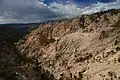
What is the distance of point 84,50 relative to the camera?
151ft

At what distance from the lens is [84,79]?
3662 centimetres

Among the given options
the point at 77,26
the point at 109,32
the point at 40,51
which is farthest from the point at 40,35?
the point at 109,32

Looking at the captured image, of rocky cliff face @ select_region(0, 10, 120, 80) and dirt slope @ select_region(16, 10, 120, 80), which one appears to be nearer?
rocky cliff face @ select_region(0, 10, 120, 80)

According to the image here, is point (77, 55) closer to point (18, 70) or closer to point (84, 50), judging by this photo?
point (84, 50)

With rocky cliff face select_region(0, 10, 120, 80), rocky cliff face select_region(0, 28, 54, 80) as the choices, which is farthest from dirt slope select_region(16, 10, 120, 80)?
rocky cliff face select_region(0, 28, 54, 80)

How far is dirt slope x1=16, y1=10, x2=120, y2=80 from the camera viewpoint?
3616cm

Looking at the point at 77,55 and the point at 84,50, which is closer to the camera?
the point at 77,55

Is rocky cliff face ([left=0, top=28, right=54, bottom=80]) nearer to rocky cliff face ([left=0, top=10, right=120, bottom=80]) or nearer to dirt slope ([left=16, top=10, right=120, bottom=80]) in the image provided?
rocky cliff face ([left=0, top=10, right=120, bottom=80])

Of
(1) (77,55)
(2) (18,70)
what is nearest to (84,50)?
(1) (77,55)

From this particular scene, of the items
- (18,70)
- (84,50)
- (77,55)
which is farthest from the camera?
(84,50)

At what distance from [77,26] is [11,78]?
37.7 m

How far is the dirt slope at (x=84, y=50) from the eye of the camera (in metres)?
36.2

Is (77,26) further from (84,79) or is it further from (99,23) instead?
(84,79)

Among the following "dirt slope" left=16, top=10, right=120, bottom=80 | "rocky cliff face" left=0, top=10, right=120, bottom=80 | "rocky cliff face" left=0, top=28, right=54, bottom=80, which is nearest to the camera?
"rocky cliff face" left=0, top=28, right=54, bottom=80
